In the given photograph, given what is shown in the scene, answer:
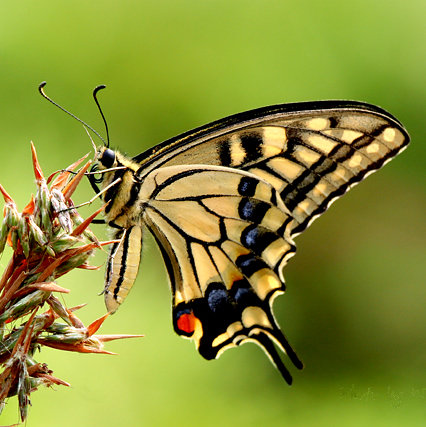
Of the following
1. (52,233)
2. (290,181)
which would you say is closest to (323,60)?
(290,181)

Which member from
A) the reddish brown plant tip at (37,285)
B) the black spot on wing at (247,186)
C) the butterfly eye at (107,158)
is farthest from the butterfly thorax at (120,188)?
the reddish brown plant tip at (37,285)

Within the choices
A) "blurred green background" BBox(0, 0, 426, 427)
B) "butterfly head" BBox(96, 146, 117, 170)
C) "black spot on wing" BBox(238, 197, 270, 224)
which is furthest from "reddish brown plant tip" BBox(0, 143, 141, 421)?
"blurred green background" BBox(0, 0, 426, 427)

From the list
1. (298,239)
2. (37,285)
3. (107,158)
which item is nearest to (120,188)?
(107,158)

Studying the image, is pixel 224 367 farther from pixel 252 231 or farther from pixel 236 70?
pixel 236 70

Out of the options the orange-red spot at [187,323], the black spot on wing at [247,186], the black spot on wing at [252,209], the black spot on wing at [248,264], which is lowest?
the orange-red spot at [187,323]

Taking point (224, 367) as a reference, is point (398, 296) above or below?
above

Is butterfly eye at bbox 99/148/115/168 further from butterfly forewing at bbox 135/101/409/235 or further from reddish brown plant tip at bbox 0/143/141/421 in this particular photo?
reddish brown plant tip at bbox 0/143/141/421

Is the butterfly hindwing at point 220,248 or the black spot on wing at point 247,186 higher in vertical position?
the black spot on wing at point 247,186

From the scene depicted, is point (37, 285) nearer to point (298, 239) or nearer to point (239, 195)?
point (239, 195)

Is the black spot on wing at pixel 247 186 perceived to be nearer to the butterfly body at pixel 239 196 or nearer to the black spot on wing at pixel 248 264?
the butterfly body at pixel 239 196
